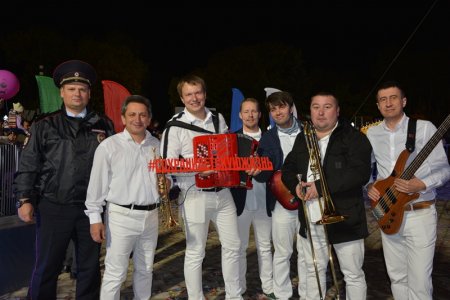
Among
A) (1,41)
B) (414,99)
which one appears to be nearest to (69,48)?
(1,41)

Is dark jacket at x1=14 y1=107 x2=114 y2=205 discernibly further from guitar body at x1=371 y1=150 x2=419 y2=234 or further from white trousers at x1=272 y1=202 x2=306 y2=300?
guitar body at x1=371 y1=150 x2=419 y2=234

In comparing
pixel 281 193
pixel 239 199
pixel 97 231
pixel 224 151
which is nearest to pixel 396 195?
pixel 281 193

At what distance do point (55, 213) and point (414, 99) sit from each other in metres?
55.1

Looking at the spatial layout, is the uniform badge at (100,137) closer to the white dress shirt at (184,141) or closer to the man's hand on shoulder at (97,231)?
the white dress shirt at (184,141)

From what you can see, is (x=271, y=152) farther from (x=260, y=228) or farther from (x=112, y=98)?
(x=112, y=98)

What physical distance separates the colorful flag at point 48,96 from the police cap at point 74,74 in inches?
142

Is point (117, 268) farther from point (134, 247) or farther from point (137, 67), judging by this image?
point (137, 67)

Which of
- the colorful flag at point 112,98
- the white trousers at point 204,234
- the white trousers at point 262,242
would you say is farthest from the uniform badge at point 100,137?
the colorful flag at point 112,98

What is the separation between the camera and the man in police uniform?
4.22m

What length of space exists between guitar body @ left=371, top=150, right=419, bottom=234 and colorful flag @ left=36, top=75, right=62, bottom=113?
247 inches

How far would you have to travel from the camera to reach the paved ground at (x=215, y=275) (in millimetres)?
5617

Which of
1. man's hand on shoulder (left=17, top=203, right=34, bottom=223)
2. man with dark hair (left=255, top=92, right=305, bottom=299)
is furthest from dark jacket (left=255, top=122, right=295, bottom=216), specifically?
man's hand on shoulder (left=17, top=203, right=34, bottom=223)

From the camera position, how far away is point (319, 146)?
4387 millimetres

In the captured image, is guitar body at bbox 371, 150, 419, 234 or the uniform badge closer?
guitar body at bbox 371, 150, 419, 234
